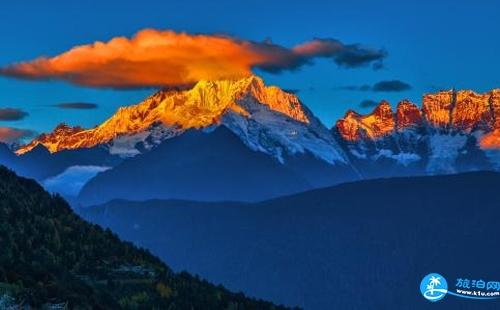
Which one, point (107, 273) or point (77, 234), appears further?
point (77, 234)

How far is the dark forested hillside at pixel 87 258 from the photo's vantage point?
2277 inches

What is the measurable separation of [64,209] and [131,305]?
22.4 meters

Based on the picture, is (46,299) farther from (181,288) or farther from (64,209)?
(64,209)

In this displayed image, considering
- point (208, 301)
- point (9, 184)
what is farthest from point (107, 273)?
point (9, 184)

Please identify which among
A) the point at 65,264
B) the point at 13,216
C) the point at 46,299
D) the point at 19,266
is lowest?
the point at 46,299

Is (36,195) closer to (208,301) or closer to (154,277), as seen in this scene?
(154,277)

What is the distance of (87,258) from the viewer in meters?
65.2

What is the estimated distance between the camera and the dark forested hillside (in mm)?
57844

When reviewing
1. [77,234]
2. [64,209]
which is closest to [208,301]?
[77,234]

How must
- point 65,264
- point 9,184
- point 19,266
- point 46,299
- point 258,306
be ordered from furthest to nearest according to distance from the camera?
point 9,184 < point 258,306 < point 65,264 < point 19,266 < point 46,299

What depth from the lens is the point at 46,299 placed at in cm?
3609

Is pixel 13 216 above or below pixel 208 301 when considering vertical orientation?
above

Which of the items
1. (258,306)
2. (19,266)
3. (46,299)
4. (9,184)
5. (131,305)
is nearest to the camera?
(46,299)

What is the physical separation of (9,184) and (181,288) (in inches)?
832
